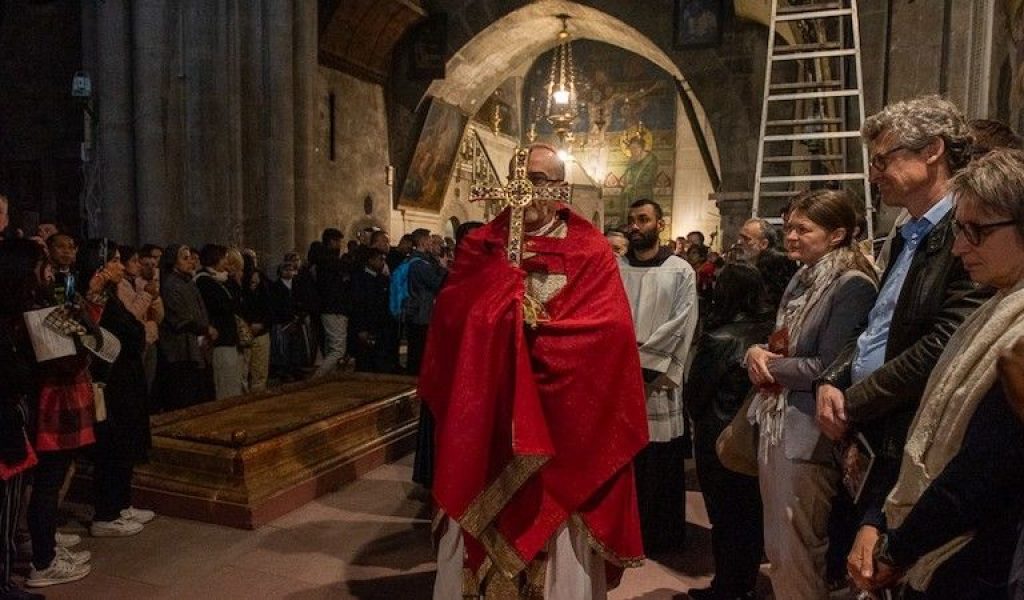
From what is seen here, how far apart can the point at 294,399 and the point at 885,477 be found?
5.01 m

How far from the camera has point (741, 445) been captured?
293 cm

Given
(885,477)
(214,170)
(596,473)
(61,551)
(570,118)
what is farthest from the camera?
(570,118)

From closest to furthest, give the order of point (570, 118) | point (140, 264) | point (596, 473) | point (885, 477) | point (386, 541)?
point (885, 477)
point (596, 473)
point (386, 541)
point (140, 264)
point (570, 118)

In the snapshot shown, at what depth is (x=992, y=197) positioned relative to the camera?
153 centimetres

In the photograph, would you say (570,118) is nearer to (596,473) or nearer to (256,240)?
(256,240)

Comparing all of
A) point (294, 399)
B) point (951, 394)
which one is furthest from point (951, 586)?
point (294, 399)

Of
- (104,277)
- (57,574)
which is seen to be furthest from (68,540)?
(104,277)

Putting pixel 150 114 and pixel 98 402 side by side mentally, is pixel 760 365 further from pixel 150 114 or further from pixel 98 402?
pixel 150 114

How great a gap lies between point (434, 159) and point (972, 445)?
16542mm

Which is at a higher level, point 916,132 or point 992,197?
point 916,132

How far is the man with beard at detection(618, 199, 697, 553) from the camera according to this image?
3.87 metres

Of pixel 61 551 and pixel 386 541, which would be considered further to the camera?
pixel 386 541

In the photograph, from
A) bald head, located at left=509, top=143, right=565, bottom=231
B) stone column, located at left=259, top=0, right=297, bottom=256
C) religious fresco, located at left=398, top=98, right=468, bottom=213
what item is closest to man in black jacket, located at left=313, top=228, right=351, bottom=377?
stone column, located at left=259, top=0, right=297, bottom=256

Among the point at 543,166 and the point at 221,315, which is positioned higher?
the point at 543,166
